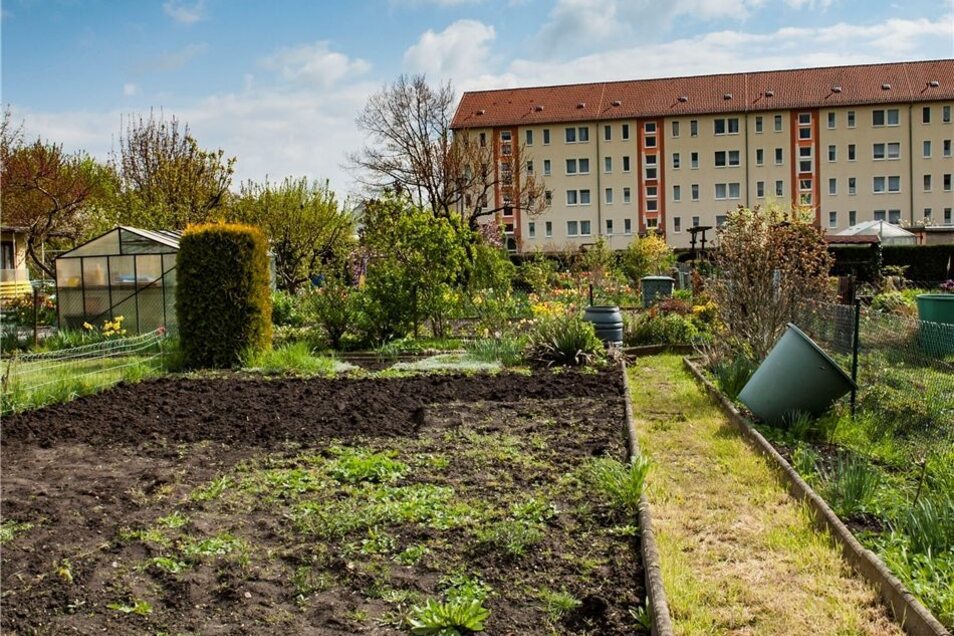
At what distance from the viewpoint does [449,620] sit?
3412 mm

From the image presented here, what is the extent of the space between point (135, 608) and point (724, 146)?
65934 millimetres

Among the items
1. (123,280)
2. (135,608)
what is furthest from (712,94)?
(135,608)

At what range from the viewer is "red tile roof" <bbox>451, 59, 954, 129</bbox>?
63.0 metres

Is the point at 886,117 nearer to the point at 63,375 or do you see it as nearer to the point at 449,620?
the point at 63,375

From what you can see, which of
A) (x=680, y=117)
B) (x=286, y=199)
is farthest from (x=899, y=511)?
(x=680, y=117)

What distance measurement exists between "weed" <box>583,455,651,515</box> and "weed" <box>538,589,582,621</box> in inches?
44.9

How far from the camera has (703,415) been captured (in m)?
8.20

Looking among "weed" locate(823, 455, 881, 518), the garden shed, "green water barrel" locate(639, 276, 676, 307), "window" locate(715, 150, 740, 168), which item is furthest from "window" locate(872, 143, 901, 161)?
"weed" locate(823, 455, 881, 518)

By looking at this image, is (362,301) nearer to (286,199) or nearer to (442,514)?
(442,514)

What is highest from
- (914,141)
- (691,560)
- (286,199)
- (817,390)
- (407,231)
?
(914,141)

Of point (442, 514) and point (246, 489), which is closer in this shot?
point (442, 514)

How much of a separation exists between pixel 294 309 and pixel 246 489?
1327 cm

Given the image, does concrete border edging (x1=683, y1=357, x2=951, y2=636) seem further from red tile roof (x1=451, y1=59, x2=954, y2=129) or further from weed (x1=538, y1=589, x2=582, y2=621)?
red tile roof (x1=451, y1=59, x2=954, y2=129)

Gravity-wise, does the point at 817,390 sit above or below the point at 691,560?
above
